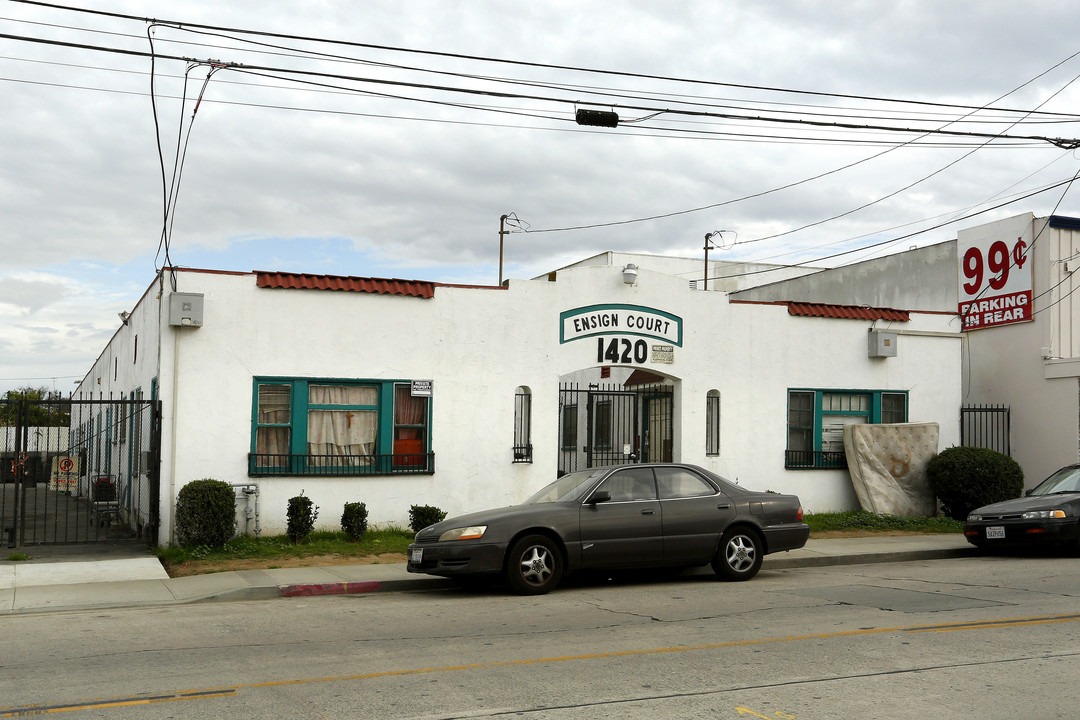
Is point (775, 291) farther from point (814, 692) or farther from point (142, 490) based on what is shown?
point (814, 692)

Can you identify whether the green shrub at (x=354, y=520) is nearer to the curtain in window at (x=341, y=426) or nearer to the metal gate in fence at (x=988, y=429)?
the curtain in window at (x=341, y=426)

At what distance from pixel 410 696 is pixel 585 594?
507 cm

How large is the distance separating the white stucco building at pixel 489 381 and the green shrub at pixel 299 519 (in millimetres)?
577

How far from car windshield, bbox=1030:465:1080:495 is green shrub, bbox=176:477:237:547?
12.7 meters

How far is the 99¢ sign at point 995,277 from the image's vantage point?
22.0 metres

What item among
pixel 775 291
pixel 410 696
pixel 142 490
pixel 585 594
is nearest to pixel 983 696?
pixel 410 696

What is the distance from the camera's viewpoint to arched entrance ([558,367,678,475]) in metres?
18.5

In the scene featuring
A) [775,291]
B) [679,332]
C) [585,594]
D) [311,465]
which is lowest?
[585,594]

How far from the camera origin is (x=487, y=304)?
17078 millimetres

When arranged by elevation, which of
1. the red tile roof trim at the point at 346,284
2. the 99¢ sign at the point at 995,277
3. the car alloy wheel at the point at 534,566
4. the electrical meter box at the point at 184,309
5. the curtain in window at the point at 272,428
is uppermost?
the 99¢ sign at the point at 995,277

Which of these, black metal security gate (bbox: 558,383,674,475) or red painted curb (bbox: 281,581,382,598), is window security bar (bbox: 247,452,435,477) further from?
red painted curb (bbox: 281,581,382,598)

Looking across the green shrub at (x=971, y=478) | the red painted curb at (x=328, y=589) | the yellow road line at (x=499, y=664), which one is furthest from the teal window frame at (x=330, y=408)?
the green shrub at (x=971, y=478)

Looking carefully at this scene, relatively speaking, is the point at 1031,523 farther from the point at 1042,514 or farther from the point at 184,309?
the point at 184,309

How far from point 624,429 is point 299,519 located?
7180 millimetres
